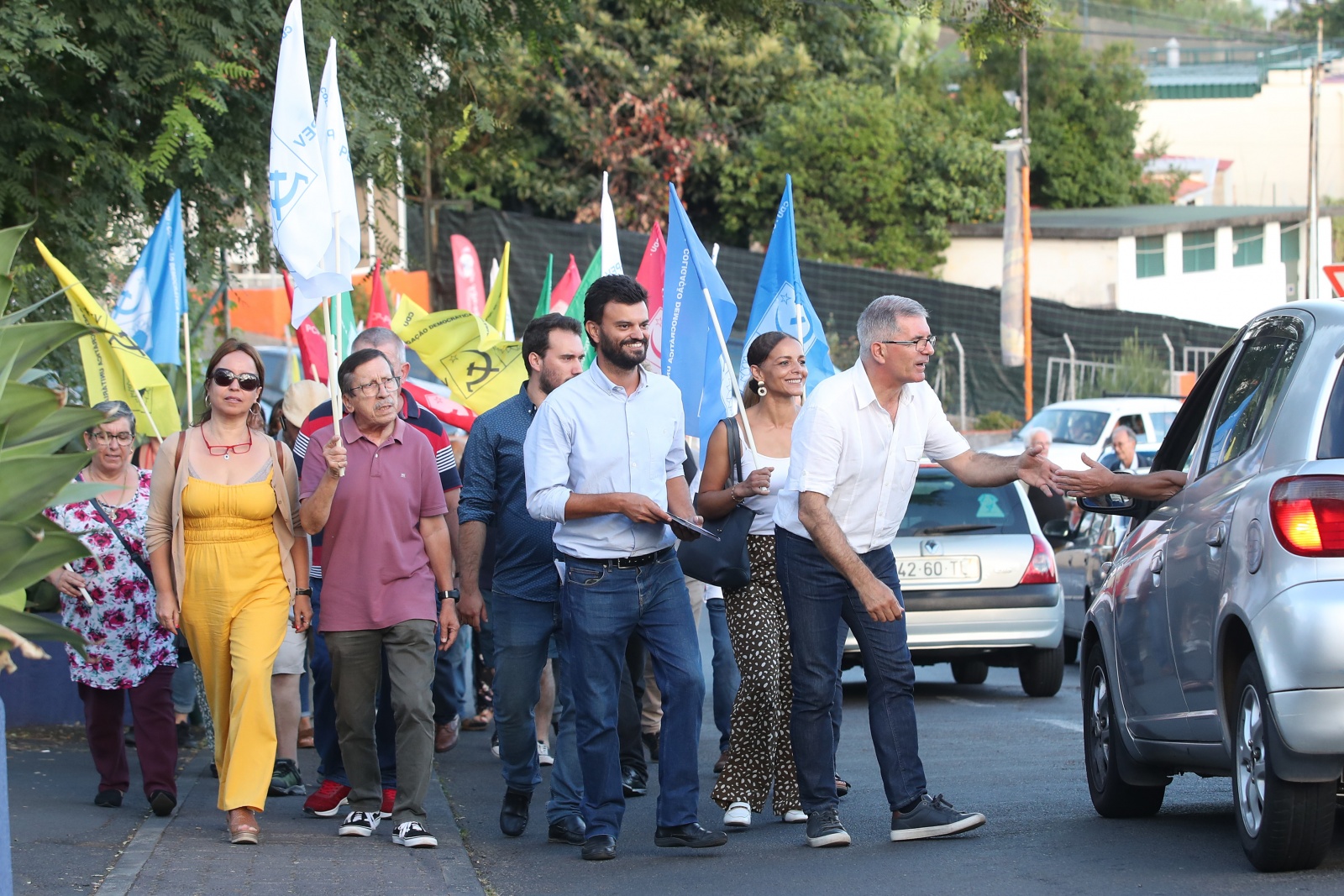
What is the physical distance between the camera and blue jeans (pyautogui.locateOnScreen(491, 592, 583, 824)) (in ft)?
22.9

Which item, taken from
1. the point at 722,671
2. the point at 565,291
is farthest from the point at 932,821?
the point at 565,291

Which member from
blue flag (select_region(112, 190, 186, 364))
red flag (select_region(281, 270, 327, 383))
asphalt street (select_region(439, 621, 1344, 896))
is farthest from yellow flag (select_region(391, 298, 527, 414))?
asphalt street (select_region(439, 621, 1344, 896))

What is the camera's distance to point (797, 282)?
8.86 m

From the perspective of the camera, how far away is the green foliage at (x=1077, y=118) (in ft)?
155

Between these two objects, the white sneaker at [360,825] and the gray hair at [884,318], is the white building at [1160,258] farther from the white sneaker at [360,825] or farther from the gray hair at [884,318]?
the white sneaker at [360,825]

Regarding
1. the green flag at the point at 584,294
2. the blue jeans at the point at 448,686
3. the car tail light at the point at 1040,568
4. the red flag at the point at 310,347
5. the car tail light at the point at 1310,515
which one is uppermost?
the green flag at the point at 584,294

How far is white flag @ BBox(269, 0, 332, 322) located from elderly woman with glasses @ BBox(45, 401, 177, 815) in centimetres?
122

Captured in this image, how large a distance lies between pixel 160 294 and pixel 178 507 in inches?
148

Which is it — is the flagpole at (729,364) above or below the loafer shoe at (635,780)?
above

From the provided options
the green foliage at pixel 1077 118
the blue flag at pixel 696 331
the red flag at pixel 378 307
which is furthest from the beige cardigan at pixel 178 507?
the green foliage at pixel 1077 118

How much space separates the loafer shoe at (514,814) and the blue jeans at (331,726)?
58 centimetres

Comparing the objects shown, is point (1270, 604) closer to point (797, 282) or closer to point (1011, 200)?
point (797, 282)

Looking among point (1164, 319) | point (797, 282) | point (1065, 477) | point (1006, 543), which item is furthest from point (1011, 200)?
point (1065, 477)

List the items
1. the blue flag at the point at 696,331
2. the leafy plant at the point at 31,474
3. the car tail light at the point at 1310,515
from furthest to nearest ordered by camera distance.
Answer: the blue flag at the point at 696,331 → the car tail light at the point at 1310,515 → the leafy plant at the point at 31,474
